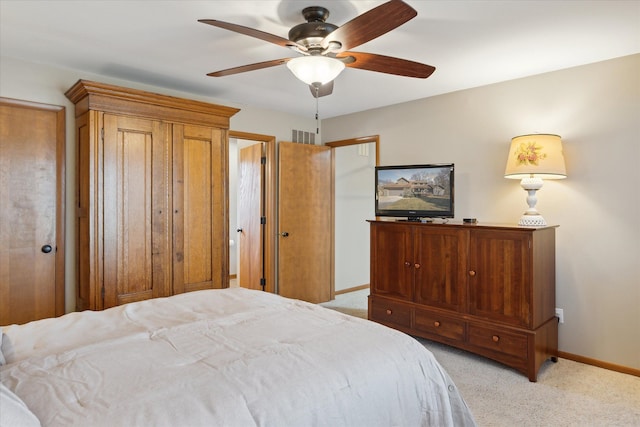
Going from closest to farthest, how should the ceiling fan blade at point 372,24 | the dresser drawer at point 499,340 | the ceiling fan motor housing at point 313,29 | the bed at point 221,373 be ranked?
the bed at point 221,373 < the ceiling fan blade at point 372,24 < the ceiling fan motor housing at point 313,29 < the dresser drawer at point 499,340

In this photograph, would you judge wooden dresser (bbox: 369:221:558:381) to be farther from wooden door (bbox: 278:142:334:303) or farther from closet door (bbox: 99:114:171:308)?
closet door (bbox: 99:114:171:308)

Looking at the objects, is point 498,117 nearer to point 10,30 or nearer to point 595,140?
point 595,140

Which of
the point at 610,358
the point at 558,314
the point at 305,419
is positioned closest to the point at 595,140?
the point at 558,314

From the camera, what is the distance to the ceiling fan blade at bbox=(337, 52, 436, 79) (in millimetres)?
2170

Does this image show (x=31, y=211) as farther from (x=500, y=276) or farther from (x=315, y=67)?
(x=500, y=276)

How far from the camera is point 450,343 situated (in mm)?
3340

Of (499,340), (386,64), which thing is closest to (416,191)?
(499,340)

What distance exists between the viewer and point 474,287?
3205 millimetres

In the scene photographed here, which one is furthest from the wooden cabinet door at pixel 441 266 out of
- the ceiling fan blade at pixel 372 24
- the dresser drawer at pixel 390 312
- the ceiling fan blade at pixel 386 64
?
the ceiling fan blade at pixel 372 24

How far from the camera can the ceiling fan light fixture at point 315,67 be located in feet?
7.07

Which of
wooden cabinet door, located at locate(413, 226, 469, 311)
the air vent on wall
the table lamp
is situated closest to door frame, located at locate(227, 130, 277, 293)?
the air vent on wall

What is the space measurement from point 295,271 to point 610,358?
3.18 m

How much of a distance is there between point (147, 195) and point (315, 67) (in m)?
1.95

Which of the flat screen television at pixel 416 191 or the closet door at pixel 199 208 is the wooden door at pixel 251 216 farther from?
the flat screen television at pixel 416 191
